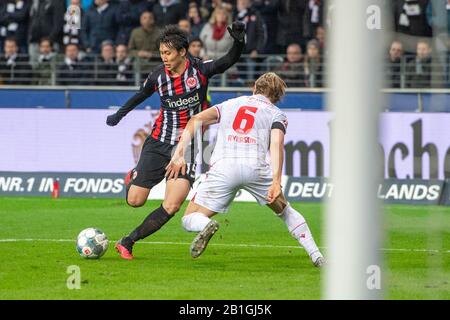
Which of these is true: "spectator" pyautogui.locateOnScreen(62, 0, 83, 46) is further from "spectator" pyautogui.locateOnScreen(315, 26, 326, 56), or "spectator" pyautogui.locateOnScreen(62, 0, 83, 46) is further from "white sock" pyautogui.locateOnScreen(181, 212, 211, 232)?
"white sock" pyautogui.locateOnScreen(181, 212, 211, 232)

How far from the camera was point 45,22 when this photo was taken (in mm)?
22766

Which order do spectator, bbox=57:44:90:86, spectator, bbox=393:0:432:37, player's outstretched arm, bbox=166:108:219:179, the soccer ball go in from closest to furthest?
player's outstretched arm, bbox=166:108:219:179
the soccer ball
spectator, bbox=393:0:432:37
spectator, bbox=57:44:90:86

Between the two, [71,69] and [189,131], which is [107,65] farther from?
[189,131]

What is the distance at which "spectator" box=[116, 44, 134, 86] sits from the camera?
2205 centimetres

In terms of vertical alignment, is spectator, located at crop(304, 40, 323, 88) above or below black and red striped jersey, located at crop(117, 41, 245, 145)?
below

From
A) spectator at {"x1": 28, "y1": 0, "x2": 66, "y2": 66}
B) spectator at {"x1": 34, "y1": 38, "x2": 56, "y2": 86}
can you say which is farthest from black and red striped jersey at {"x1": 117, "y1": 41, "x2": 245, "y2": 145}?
spectator at {"x1": 28, "y1": 0, "x2": 66, "y2": 66}

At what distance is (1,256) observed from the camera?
464 inches

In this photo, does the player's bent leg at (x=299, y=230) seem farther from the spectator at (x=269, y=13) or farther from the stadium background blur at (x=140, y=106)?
the spectator at (x=269, y=13)

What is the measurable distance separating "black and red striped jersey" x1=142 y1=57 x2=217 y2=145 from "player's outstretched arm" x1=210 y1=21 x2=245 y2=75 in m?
0.10

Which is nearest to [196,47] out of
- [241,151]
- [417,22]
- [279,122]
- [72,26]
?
[72,26]

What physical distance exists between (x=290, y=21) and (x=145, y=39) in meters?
2.78

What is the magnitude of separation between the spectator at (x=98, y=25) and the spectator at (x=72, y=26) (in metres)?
0.12

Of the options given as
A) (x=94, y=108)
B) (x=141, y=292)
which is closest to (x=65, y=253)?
(x=141, y=292)
